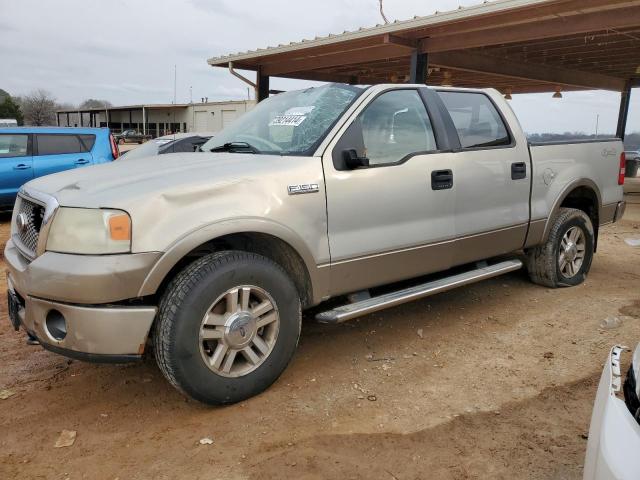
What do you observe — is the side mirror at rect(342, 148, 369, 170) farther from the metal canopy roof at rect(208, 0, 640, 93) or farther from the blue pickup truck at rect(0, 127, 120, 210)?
the blue pickup truck at rect(0, 127, 120, 210)

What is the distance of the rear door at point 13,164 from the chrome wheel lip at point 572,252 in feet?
28.9

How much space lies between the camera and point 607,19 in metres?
8.24

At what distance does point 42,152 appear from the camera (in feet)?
33.1

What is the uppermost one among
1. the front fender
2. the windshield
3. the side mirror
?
the windshield

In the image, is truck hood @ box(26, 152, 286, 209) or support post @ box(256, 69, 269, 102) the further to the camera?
support post @ box(256, 69, 269, 102)

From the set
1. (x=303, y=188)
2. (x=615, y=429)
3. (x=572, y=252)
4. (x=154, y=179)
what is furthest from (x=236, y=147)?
(x=572, y=252)

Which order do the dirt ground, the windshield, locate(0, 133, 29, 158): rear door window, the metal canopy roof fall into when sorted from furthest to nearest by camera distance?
locate(0, 133, 29, 158): rear door window < the metal canopy roof < the windshield < the dirt ground

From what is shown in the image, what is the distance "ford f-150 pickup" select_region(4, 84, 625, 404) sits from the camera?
270cm

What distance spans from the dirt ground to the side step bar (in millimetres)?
440

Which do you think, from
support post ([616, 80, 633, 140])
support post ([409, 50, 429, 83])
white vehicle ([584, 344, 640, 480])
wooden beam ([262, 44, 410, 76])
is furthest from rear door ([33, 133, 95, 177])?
support post ([616, 80, 633, 140])

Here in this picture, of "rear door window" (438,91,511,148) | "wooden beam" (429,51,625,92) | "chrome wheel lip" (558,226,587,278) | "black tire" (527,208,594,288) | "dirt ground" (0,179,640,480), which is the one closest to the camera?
"dirt ground" (0,179,640,480)

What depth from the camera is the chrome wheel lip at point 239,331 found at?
2.90 m

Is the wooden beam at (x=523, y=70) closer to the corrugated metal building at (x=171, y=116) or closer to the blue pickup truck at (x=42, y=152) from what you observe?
the blue pickup truck at (x=42, y=152)

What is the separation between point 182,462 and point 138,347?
60 centimetres
